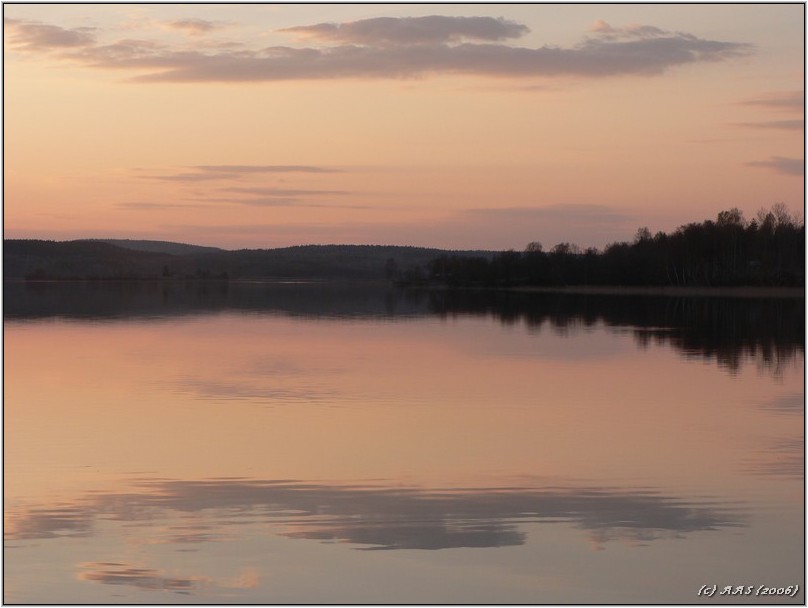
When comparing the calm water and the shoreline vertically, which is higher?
the shoreline

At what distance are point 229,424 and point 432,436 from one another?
272 centimetres

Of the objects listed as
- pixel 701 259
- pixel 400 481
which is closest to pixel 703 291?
pixel 701 259

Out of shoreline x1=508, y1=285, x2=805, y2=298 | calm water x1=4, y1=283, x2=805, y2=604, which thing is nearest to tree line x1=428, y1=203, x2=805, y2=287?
shoreline x1=508, y1=285, x2=805, y2=298

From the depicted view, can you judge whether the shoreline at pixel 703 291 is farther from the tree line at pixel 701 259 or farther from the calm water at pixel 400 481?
the calm water at pixel 400 481

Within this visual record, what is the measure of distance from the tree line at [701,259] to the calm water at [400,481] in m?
71.4

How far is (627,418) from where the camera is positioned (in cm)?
1530

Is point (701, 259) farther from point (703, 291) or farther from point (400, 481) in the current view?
point (400, 481)

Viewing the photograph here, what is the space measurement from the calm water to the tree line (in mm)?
71374

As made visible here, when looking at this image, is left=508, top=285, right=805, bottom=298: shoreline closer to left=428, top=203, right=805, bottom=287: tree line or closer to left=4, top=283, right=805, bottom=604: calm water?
left=428, top=203, right=805, bottom=287: tree line

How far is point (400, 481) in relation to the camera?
36.1 feet

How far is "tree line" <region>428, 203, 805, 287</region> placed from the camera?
91.9m

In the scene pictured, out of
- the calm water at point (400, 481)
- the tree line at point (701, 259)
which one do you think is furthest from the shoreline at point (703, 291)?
the calm water at point (400, 481)

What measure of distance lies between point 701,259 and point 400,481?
289 ft

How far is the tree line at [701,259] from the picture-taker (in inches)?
3617
